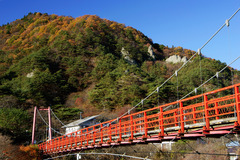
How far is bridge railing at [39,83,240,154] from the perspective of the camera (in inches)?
290

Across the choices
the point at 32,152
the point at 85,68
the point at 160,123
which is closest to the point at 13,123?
the point at 32,152

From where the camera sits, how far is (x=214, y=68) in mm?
46531

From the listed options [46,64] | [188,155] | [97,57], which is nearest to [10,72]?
[46,64]

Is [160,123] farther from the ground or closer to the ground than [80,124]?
closer to the ground

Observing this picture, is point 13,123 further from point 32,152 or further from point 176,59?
point 176,59

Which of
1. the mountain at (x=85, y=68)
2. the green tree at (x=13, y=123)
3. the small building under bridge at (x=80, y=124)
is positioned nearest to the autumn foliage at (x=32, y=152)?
the green tree at (x=13, y=123)

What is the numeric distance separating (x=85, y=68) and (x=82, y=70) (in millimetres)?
702

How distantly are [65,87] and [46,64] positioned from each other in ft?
21.5

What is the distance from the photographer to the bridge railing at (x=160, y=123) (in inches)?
290

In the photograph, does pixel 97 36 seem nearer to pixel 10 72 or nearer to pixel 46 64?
pixel 46 64

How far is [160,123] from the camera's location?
9.39 m

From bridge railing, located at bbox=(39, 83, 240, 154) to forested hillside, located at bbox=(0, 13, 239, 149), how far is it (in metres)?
9.29

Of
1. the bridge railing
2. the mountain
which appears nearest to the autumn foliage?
the bridge railing

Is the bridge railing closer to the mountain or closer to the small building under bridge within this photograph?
the small building under bridge
